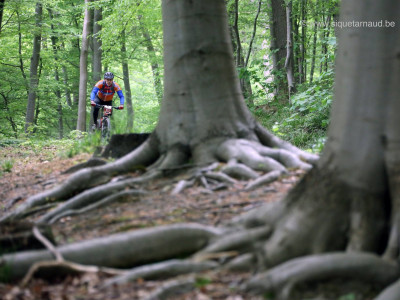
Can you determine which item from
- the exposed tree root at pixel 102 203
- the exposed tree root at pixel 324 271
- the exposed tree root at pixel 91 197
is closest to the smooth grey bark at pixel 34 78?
the exposed tree root at pixel 91 197

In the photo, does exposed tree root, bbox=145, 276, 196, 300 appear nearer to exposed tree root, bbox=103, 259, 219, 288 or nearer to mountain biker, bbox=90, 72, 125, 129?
exposed tree root, bbox=103, 259, 219, 288

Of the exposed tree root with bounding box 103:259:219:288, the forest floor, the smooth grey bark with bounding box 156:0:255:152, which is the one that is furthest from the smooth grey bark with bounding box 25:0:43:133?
the exposed tree root with bounding box 103:259:219:288

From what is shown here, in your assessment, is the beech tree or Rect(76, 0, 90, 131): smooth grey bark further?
Rect(76, 0, 90, 131): smooth grey bark

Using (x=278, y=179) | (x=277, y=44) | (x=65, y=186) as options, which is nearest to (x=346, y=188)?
(x=278, y=179)

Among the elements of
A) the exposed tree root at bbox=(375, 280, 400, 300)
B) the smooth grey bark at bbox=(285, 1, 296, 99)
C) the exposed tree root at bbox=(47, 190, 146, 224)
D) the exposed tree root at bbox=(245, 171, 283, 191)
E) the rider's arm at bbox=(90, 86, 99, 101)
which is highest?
the smooth grey bark at bbox=(285, 1, 296, 99)

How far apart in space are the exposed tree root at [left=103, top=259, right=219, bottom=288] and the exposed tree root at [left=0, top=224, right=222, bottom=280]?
178 mm

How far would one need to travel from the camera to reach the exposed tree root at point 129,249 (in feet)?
11.0

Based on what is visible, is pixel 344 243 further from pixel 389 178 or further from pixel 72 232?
pixel 72 232

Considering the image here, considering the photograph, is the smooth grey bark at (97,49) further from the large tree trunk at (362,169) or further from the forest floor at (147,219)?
the large tree trunk at (362,169)

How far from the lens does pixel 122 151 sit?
21.9ft

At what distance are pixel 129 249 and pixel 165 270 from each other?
0.39m

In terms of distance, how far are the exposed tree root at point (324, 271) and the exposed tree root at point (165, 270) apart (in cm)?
44

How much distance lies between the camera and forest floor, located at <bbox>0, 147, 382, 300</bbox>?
3086 mm

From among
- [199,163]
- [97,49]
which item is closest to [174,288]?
[199,163]
